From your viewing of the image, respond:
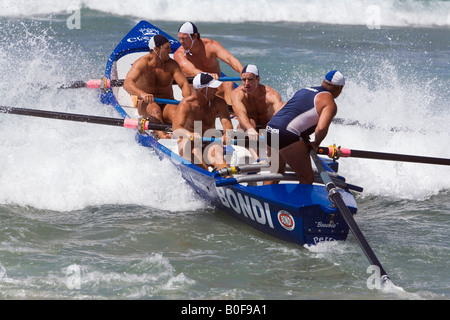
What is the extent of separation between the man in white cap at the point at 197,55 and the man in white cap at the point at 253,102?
1.19m

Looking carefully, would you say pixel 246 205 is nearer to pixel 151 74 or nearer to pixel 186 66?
pixel 151 74

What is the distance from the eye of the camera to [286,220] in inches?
249

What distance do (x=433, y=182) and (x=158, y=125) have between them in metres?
3.54

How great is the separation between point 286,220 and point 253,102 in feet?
6.85

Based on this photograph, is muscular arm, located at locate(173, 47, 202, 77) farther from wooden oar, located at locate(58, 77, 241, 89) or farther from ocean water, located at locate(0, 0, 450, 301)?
ocean water, located at locate(0, 0, 450, 301)

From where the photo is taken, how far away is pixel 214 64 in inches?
385

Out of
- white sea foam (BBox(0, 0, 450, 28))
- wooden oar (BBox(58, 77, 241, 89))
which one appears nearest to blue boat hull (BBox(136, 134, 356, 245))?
wooden oar (BBox(58, 77, 241, 89))

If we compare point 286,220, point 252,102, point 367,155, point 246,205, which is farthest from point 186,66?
point 286,220

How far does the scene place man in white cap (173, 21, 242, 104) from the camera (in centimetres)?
933

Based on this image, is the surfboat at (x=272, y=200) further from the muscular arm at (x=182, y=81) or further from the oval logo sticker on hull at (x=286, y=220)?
the muscular arm at (x=182, y=81)

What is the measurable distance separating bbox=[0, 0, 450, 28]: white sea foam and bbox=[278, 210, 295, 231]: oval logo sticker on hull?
44.3ft

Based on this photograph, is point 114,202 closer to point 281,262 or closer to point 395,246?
point 281,262
